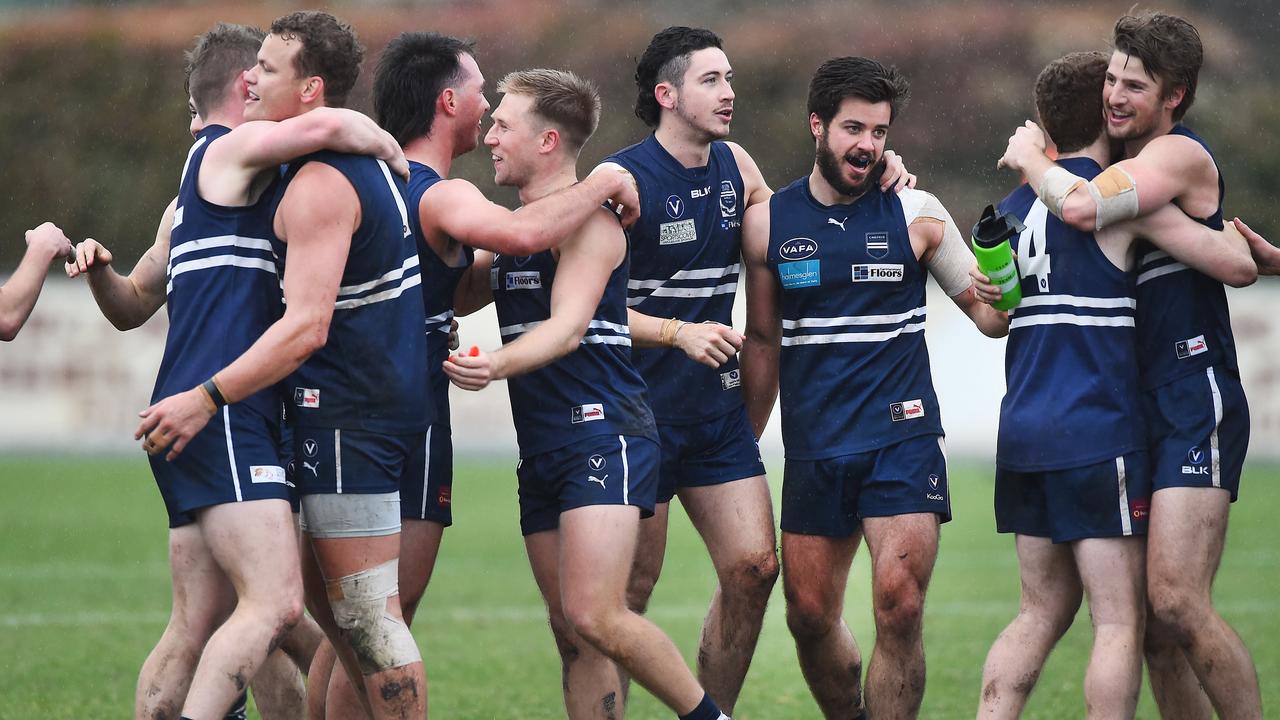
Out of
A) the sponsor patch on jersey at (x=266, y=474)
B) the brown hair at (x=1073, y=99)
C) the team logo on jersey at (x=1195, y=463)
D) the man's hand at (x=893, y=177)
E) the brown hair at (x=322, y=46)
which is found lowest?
the team logo on jersey at (x=1195, y=463)

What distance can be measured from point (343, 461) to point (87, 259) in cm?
141

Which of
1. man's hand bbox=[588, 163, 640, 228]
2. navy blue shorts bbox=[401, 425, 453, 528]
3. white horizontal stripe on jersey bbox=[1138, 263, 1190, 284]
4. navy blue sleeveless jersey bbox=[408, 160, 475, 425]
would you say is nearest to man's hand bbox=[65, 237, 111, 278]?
navy blue sleeveless jersey bbox=[408, 160, 475, 425]

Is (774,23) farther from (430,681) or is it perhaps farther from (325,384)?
(325,384)

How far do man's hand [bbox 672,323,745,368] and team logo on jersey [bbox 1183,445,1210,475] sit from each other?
1.76 metres

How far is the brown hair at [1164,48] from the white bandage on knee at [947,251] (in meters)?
1.01

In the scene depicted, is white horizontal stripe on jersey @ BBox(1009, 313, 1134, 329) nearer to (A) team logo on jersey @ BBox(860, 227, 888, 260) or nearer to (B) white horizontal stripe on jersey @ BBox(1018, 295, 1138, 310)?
(B) white horizontal stripe on jersey @ BBox(1018, 295, 1138, 310)

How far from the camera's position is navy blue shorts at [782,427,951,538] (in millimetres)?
6684

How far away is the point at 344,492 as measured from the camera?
19.2 ft

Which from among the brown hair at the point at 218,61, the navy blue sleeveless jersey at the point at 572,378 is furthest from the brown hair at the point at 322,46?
the navy blue sleeveless jersey at the point at 572,378

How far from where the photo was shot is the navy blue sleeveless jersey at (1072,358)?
248 inches

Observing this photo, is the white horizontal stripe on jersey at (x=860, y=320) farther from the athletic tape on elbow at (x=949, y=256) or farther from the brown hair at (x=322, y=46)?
the brown hair at (x=322, y=46)

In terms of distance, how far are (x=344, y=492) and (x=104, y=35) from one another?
97.9 ft

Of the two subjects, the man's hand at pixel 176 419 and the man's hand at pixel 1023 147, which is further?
the man's hand at pixel 1023 147

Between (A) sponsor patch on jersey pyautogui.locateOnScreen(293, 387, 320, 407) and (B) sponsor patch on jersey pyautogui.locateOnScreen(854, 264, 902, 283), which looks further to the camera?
(B) sponsor patch on jersey pyautogui.locateOnScreen(854, 264, 902, 283)
